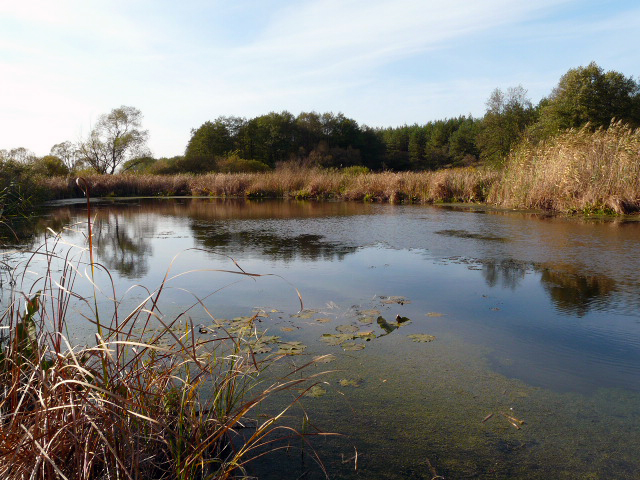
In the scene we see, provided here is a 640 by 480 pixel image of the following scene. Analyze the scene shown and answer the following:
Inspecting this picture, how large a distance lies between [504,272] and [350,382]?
3225 mm

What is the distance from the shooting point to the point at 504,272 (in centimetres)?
500

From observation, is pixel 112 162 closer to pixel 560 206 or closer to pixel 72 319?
pixel 560 206

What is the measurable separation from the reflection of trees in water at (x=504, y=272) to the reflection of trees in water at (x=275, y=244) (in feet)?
6.02

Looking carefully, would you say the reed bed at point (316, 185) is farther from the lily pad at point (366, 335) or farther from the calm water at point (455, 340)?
the lily pad at point (366, 335)

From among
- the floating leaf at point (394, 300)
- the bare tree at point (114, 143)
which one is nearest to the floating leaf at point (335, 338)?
the floating leaf at point (394, 300)

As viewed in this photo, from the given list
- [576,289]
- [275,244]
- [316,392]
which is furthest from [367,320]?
[275,244]

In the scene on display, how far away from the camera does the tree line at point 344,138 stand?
2717 centimetres

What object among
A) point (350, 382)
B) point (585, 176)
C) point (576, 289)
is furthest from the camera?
point (585, 176)

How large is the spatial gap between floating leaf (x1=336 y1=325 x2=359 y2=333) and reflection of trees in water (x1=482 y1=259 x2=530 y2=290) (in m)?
1.91

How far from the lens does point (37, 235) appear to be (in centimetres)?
788

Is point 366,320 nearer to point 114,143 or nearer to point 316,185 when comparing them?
point 316,185

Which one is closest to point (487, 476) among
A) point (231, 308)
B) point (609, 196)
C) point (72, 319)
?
point (231, 308)

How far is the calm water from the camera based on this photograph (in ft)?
5.95

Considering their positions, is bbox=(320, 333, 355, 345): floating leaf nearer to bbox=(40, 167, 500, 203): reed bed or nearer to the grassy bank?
the grassy bank
